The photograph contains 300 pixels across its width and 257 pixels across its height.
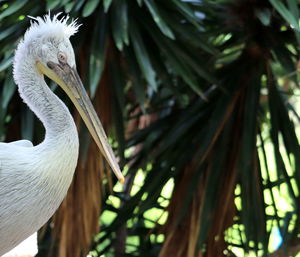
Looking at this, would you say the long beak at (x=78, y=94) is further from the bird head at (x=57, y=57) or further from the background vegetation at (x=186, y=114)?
the background vegetation at (x=186, y=114)

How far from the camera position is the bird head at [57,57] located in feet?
11.2

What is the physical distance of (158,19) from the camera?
4312 millimetres

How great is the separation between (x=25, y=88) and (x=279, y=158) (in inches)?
81.3

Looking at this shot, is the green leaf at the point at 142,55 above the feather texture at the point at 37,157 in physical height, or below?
above

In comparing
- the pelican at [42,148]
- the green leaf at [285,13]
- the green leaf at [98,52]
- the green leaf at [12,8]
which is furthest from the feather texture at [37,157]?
the green leaf at [285,13]

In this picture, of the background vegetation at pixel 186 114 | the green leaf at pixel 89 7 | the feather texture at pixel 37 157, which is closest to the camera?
the feather texture at pixel 37 157

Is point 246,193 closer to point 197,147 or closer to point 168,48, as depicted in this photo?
point 197,147

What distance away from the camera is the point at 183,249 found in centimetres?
494

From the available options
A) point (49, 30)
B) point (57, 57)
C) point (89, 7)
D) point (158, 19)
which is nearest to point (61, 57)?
point (57, 57)

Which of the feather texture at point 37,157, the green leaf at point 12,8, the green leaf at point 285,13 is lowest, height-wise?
the feather texture at point 37,157

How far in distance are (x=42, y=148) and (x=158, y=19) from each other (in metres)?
1.27

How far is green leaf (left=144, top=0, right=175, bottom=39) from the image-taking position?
4289 mm

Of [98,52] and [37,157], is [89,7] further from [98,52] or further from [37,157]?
[37,157]

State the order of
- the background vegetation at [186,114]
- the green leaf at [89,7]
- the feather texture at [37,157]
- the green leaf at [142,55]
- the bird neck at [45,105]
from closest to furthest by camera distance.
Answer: the feather texture at [37,157]
the bird neck at [45,105]
the green leaf at [89,7]
the green leaf at [142,55]
the background vegetation at [186,114]
